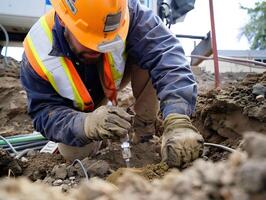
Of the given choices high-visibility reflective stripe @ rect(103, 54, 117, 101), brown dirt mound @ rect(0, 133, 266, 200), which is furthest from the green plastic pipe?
brown dirt mound @ rect(0, 133, 266, 200)

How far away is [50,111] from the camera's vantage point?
105 inches

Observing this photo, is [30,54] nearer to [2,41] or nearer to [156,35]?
[156,35]

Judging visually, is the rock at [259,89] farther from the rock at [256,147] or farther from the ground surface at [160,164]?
the rock at [256,147]

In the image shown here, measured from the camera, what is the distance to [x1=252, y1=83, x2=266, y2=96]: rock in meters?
2.47

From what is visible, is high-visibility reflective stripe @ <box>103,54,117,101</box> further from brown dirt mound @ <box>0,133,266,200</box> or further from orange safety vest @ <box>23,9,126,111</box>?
brown dirt mound @ <box>0,133,266,200</box>

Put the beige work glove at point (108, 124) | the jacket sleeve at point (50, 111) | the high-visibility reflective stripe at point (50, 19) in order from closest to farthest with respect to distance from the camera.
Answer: the beige work glove at point (108, 124)
the jacket sleeve at point (50, 111)
the high-visibility reflective stripe at point (50, 19)

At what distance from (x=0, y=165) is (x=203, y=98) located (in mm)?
1632

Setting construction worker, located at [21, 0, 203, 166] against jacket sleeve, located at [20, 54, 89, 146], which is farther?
jacket sleeve, located at [20, 54, 89, 146]

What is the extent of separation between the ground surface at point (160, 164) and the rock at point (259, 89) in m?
0.03

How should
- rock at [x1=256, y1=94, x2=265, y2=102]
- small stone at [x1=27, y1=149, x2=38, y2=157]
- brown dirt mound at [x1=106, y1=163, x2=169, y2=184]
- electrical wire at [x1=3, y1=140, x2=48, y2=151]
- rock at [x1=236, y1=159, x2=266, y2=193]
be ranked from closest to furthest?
rock at [x1=236, y1=159, x2=266, y2=193]
brown dirt mound at [x1=106, y1=163, x2=169, y2=184]
rock at [x1=256, y1=94, x2=265, y2=102]
small stone at [x1=27, y1=149, x2=38, y2=157]
electrical wire at [x1=3, y1=140, x2=48, y2=151]

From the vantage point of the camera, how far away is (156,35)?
108 inches

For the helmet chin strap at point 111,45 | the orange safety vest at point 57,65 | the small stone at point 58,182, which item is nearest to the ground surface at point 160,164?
the small stone at point 58,182

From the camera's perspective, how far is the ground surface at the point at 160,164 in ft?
2.09

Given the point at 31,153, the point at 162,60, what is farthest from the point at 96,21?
the point at 31,153
